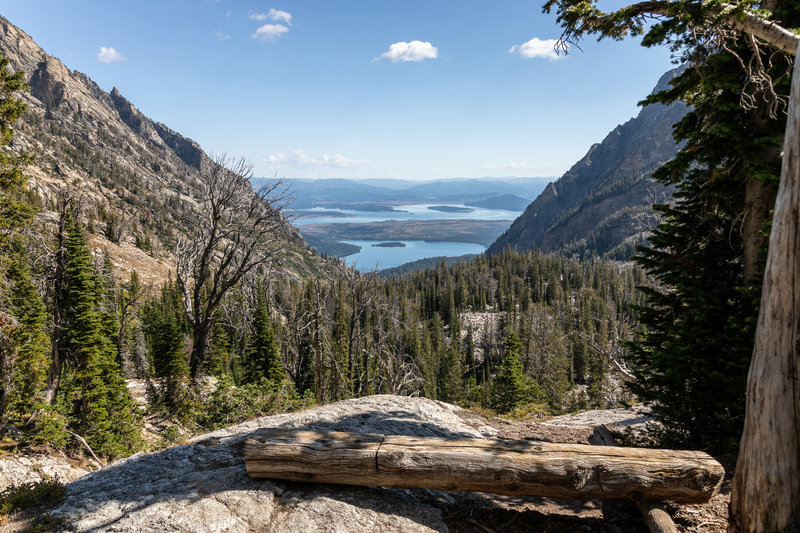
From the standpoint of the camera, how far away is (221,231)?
13.3 m

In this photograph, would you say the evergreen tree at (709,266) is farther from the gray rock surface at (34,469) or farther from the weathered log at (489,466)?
the gray rock surface at (34,469)

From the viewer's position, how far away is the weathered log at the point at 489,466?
185 inches

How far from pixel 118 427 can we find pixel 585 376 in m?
88.5

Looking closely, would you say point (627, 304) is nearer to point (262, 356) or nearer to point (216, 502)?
point (216, 502)

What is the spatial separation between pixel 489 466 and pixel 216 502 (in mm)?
3652

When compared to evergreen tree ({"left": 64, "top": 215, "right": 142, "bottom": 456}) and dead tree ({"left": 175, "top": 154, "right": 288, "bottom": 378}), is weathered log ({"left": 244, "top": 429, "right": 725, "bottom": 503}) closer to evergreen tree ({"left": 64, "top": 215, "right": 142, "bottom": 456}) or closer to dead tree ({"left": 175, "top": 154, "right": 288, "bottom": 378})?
dead tree ({"left": 175, "top": 154, "right": 288, "bottom": 378})

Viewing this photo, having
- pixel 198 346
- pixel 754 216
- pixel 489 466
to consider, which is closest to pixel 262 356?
pixel 198 346

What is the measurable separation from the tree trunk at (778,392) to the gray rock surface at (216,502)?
340cm

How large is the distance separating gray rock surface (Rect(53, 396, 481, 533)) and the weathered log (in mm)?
267

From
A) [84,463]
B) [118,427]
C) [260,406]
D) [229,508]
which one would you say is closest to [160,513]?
[229,508]

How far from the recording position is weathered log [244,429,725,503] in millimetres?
4691

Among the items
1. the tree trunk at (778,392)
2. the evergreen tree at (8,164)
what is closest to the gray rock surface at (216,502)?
the tree trunk at (778,392)

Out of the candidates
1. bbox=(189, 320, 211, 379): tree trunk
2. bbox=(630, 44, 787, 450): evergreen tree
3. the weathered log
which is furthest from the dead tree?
bbox=(630, 44, 787, 450): evergreen tree

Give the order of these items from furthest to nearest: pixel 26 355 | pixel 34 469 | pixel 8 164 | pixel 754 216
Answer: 1. pixel 26 355
2. pixel 34 469
3. pixel 8 164
4. pixel 754 216
